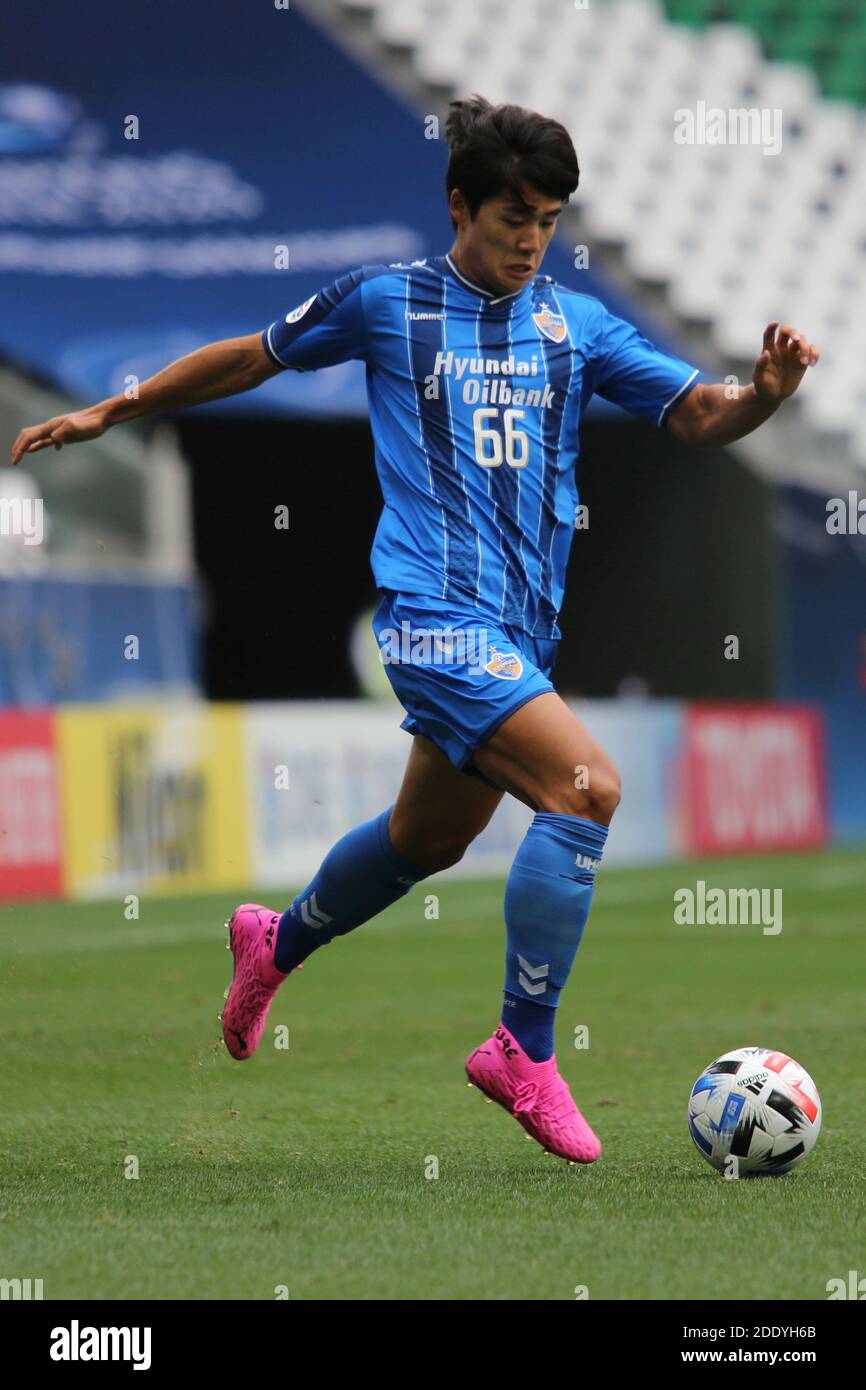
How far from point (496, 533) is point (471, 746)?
471 mm

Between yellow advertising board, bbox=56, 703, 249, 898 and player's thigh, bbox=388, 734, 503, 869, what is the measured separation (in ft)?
22.6

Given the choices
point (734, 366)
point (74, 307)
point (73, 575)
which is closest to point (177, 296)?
point (74, 307)

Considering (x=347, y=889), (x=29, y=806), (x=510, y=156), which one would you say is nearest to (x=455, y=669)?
(x=347, y=889)

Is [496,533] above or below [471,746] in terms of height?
above

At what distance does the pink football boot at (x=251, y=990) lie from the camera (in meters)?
4.81

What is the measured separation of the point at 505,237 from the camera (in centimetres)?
418

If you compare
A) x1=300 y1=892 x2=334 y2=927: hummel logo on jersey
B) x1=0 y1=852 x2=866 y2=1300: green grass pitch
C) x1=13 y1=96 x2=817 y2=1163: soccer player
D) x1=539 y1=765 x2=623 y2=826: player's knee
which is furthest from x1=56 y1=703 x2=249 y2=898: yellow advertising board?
x1=539 y1=765 x2=623 y2=826: player's knee

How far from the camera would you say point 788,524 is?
63.3ft

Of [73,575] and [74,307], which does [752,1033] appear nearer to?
[73,575]

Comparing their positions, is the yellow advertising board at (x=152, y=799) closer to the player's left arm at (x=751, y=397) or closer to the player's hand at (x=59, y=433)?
the player's hand at (x=59, y=433)

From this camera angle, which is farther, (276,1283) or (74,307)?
(74,307)

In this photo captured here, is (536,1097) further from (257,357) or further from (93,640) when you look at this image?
(93,640)

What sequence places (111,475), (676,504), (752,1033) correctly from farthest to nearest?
(676,504) → (111,475) → (752,1033)

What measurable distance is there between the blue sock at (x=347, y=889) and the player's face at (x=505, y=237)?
124 centimetres
